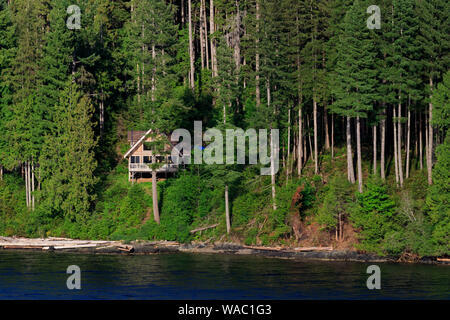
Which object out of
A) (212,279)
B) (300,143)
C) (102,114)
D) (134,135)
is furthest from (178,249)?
(102,114)

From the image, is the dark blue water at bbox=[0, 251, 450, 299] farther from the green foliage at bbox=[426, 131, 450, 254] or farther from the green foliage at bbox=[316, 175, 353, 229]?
the green foliage at bbox=[316, 175, 353, 229]

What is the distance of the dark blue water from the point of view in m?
39.6

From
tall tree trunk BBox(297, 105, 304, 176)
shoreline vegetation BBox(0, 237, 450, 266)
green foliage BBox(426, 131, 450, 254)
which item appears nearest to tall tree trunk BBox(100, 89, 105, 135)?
shoreline vegetation BBox(0, 237, 450, 266)

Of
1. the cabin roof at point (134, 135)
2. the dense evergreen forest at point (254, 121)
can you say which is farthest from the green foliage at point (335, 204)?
the cabin roof at point (134, 135)

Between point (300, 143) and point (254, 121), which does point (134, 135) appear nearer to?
point (254, 121)

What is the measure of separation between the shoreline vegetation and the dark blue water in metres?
1.71

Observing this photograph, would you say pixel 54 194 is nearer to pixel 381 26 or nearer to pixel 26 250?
pixel 26 250

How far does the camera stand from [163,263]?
5159 cm

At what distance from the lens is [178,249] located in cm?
5878

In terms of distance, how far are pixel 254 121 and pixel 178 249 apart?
13.0 meters

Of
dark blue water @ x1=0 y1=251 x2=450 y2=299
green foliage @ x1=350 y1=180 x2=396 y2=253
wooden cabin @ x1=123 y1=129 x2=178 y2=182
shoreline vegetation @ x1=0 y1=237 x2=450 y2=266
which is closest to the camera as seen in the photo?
dark blue water @ x1=0 y1=251 x2=450 y2=299
